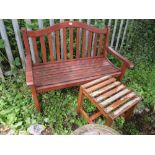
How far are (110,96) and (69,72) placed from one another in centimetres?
77

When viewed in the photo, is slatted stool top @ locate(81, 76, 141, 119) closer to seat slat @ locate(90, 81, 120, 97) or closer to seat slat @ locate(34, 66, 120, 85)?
seat slat @ locate(90, 81, 120, 97)

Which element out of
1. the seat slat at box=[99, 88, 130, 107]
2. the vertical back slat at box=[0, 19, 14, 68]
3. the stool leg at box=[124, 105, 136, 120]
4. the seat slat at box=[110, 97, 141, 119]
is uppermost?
the vertical back slat at box=[0, 19, 14, 68]

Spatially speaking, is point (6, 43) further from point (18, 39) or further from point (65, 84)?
point (65, 84)

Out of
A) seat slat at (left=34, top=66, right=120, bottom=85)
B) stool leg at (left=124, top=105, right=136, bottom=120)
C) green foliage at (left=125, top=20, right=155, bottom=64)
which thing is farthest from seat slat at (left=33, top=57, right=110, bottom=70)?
green foliage at (left=125, top=20, right=155, bottom=64)

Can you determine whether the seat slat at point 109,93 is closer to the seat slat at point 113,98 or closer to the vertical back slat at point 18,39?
the seat slat at point 113,98

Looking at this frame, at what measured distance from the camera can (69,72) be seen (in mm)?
2883

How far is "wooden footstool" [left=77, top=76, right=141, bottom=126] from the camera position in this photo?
2.29 metres

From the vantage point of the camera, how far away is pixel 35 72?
2793 millimetres

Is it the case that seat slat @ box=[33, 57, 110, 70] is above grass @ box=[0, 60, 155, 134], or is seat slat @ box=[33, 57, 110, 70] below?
above

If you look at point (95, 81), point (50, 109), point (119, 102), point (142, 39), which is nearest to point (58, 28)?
point (95, 81)

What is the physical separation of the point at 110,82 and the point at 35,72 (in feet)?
3.81
